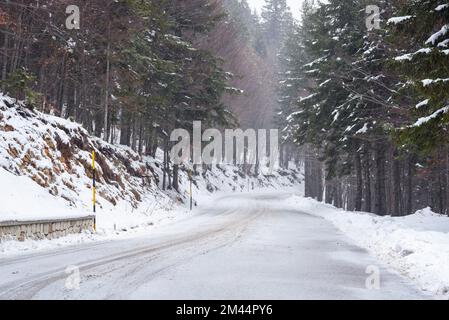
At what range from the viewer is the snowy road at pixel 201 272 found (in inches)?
252

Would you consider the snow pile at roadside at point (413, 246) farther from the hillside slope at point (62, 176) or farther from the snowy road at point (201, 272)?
the hillside slope at point (62, 176)

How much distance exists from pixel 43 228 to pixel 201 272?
6.17m

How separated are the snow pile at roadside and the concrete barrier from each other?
8441mm

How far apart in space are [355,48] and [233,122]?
34.3 feet

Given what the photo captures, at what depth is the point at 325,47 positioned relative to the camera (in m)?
26.9

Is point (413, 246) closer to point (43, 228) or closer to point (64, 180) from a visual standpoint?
point (43, 228)

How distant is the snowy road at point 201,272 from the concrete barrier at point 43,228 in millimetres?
1136

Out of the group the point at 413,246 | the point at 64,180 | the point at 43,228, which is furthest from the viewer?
the point at 64,180

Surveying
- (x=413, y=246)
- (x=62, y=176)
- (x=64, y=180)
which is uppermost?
(x=62, y=176)

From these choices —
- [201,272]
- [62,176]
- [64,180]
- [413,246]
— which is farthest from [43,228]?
[413,246]

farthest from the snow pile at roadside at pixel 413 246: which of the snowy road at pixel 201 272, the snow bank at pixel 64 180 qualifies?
the snow bank at pixel 64 180

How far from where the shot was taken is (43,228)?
1218 cm

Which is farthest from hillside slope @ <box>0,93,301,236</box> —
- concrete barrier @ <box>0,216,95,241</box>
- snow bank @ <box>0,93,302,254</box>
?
Answer: concrete barrier @ <box>0,216,95,241</box>
